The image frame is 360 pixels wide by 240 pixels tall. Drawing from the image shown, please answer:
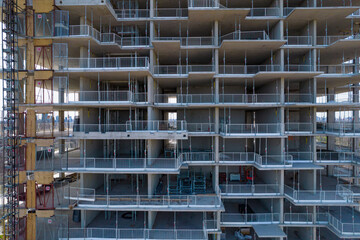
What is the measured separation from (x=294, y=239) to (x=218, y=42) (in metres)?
16.7

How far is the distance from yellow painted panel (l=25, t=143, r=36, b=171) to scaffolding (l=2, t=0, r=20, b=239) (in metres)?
0.53

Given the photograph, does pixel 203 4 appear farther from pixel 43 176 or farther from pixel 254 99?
pixel 43 176

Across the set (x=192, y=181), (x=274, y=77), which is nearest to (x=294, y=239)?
(x=192, y=181)

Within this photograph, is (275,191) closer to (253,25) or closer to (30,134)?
(253,25)

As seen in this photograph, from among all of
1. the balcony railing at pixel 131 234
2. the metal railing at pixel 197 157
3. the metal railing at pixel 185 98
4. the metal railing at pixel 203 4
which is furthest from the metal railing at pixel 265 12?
the balcony railing at pixel 131 234

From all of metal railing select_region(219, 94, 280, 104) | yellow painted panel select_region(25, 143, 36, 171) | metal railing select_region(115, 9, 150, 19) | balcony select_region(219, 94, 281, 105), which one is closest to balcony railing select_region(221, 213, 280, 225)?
balcony select_region(219, 94, 281, 105)

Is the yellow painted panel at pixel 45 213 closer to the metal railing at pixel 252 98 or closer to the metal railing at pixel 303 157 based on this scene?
the metal railing at pixel 252 98

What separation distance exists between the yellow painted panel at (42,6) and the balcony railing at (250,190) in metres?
17.9

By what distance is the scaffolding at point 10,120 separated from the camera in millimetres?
12031

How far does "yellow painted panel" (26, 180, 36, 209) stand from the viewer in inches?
496

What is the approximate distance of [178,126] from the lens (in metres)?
16.5

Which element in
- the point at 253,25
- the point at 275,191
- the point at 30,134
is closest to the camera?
the point at 30,134

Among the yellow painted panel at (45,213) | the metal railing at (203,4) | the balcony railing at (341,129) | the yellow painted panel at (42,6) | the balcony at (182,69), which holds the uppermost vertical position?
Answer: the metal railing at (203,4)

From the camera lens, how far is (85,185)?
13203mm
